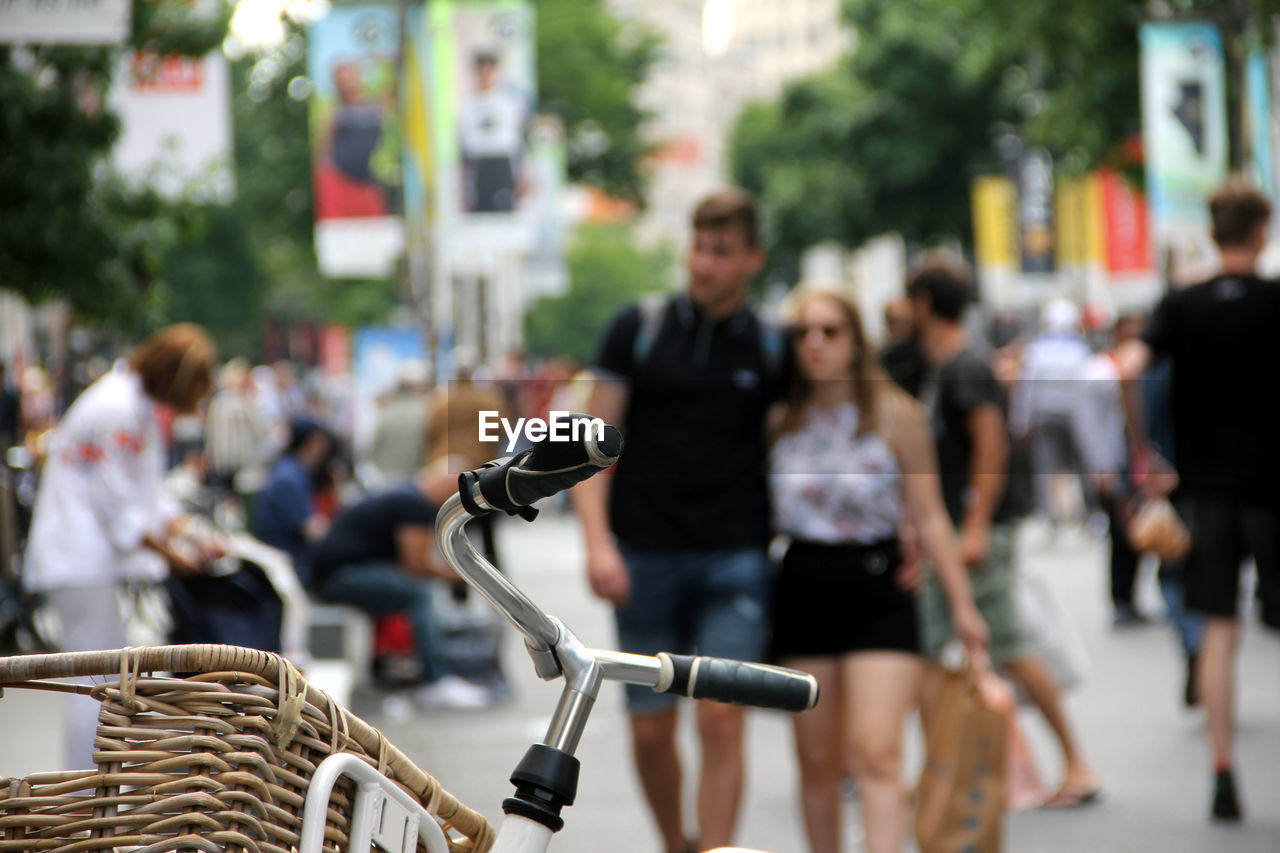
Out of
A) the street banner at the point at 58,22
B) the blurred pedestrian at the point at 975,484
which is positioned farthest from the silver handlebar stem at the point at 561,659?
the street banner at the point at 58,22

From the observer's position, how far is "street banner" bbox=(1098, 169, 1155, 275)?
86.9ft

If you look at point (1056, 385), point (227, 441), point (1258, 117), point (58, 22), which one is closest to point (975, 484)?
point (58, 22)

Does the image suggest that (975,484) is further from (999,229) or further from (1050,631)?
(999,229)

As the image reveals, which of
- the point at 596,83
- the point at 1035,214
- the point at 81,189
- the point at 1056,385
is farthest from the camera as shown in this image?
the point at 596,83

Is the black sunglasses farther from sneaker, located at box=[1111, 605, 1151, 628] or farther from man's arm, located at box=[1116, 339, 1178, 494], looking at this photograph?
sneaker, located at box=[1111, 605, 1151, 628]

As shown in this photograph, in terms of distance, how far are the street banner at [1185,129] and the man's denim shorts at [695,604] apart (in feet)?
36.5

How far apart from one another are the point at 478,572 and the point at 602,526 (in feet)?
9.50

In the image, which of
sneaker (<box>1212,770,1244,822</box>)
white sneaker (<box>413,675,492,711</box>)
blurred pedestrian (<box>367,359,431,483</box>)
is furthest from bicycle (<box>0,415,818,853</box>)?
blurred pedestrian (<box>367,359,431,483</box>)

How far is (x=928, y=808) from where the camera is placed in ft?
14.8

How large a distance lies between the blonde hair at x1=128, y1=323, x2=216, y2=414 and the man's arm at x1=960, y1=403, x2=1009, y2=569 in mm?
2593

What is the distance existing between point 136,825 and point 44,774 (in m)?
0.14

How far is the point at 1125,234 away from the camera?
1054 inches

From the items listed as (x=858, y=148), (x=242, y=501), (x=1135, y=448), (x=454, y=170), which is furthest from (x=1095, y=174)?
(x=858, y=148)

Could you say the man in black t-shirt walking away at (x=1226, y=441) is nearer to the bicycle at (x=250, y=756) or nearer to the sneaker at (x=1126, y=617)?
the bicycle at (x=250, y=756)
